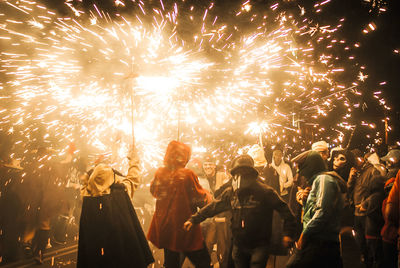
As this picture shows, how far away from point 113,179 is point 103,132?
19.7 ft

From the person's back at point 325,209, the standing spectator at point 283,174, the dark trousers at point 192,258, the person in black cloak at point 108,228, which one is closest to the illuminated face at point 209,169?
the standing spectator at point 283,174

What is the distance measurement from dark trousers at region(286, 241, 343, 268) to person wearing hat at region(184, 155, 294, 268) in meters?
0.40

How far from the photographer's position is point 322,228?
332 centimetres

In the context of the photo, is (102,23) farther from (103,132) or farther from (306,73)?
(306,73)

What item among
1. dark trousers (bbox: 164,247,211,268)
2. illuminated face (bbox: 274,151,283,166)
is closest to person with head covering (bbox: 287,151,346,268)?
dark trousers (bbox: 164,247,211,268)

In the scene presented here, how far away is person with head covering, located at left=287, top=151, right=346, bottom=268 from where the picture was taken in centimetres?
333

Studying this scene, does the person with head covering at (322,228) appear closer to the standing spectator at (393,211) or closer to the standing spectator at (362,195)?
the standing spectator at (393,211)

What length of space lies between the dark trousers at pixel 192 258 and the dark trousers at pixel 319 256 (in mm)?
1297

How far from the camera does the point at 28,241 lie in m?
6.82

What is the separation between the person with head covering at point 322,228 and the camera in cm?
333

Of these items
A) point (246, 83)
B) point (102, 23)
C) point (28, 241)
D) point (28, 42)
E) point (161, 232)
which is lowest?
point (28, 241)

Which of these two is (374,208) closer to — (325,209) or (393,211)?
(393,211)

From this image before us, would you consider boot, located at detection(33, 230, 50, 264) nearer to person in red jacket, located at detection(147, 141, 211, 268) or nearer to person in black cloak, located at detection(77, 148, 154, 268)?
person in black cloak, located at detection(77, 148, 154, 268)

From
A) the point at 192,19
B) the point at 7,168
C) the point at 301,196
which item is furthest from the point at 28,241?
the point at 192,19
